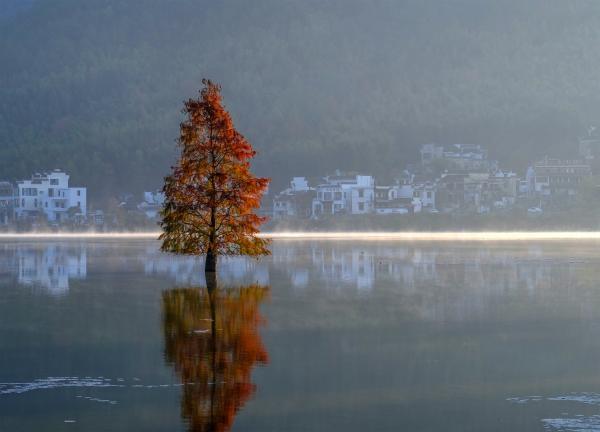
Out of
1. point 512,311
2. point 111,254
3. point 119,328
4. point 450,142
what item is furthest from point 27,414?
point 450,142

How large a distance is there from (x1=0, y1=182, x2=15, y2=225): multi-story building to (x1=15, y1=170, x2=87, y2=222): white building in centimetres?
103

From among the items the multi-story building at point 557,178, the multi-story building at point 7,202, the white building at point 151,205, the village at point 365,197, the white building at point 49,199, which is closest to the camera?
the white building at point 49,199

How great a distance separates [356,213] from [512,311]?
115 metres

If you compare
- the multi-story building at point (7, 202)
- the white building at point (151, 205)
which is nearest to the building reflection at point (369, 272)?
the multi-story building at point (7, 202)

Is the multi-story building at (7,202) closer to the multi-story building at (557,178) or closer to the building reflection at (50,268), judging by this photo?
the multi-story building at (557,178)

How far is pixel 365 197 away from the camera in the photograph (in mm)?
142500

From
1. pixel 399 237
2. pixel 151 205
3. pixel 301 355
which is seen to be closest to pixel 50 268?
pixel 301 355

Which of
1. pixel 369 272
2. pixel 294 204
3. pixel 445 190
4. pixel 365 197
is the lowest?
pixel 369 272

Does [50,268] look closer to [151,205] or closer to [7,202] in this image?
[7,202]

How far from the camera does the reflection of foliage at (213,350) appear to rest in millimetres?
15481

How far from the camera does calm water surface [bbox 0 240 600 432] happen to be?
1514 centimetres

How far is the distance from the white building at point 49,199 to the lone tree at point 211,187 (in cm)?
9725

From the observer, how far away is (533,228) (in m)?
133

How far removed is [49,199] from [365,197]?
37.9 metres
